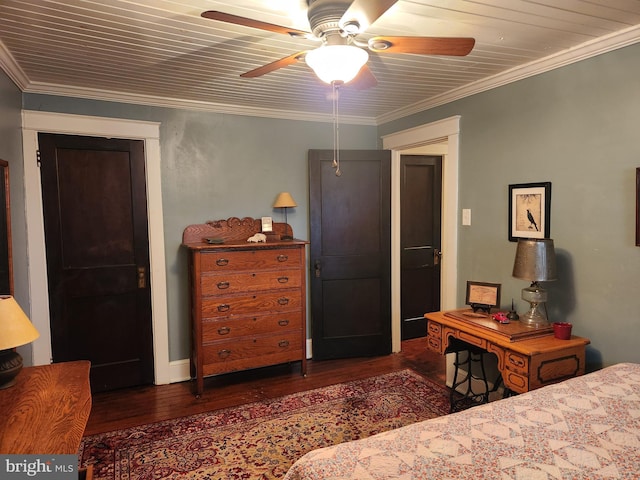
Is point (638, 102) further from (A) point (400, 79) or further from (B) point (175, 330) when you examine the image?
(B) point (175, 330)

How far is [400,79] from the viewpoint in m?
2.92

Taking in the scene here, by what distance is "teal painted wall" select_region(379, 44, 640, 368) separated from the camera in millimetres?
2197

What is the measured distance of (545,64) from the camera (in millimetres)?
2549

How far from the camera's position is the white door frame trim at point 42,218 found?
9.73 ft

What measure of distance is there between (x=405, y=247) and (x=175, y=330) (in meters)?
2.49

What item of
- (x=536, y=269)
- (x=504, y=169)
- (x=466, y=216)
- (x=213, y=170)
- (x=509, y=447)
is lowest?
(x=509, y=447)

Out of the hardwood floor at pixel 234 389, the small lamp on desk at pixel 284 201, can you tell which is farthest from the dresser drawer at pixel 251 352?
the small lamp on desk at pixel 284 201

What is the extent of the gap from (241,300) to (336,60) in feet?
7.20

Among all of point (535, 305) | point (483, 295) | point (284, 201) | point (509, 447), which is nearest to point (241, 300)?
point (284, 201)

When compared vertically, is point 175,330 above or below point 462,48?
below

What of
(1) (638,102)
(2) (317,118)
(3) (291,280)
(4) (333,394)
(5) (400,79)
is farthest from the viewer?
(2) (317,118)

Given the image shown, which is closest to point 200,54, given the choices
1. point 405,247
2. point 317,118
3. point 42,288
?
point 317,118

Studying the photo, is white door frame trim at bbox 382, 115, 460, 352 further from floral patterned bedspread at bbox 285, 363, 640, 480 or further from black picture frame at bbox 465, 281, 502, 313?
floral patterned bedspread at bbox 285, 363, 640, 480

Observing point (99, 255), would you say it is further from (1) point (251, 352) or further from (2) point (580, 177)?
(2) point (580, 177)
